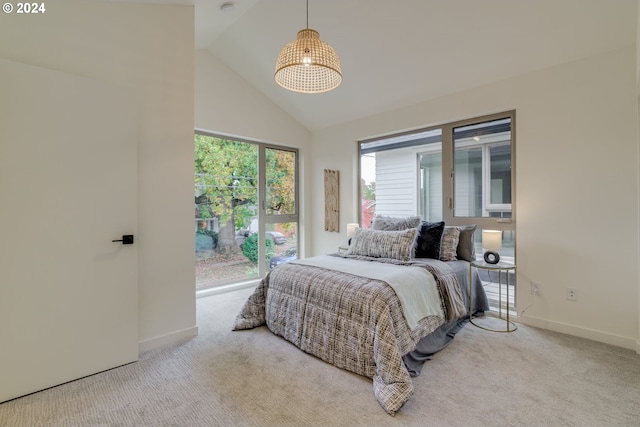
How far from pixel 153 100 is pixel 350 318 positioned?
2.35m

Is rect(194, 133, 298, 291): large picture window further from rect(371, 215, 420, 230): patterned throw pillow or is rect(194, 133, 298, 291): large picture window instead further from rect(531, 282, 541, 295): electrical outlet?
rect(531, 282, 541, 295): electrical outlet

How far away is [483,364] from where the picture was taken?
2.14 m

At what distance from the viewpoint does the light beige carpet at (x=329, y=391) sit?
1.60 metres

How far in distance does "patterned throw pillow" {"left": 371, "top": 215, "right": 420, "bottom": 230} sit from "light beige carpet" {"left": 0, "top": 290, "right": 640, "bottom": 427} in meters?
1.20

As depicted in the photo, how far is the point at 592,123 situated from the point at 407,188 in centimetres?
205

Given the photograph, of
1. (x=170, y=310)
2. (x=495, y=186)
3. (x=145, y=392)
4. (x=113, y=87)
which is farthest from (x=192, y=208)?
(x=495, y=186)

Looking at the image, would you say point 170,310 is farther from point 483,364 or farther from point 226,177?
point 483,364

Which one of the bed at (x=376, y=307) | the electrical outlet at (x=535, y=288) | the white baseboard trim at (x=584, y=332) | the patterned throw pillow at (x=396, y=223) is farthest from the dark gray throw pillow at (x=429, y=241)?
the white baseboard trim at (x=584, y=332)

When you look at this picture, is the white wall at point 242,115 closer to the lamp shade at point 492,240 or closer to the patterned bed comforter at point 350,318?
the patterned bed comforter at point 350,318

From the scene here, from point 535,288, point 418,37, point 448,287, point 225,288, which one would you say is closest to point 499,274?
point 535,288

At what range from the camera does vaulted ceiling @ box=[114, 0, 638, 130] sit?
235cm

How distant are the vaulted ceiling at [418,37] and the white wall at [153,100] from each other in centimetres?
55

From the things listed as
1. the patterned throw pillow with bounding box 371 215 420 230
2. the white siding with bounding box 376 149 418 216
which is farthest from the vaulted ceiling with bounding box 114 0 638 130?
the patterned throw pillow with bounding box 371 215 420 230

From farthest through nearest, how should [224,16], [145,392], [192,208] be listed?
[224,16] < [192,208] < [145,392]
